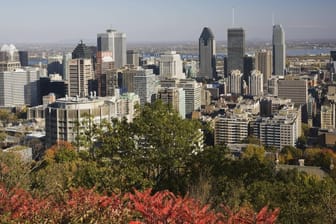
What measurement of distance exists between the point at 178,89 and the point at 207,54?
49.6 ft

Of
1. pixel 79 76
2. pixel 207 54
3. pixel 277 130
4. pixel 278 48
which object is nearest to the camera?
pixel 277 130

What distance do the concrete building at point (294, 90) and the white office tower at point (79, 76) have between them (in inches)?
302

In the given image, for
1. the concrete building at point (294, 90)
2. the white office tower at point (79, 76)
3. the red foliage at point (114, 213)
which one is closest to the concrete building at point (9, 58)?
the white office tower at point (79, 76)

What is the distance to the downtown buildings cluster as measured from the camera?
1270 centimetres

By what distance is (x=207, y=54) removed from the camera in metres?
32.2

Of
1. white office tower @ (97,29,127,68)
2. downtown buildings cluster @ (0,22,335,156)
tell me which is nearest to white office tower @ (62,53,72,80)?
downtown buildings cluster @ (0,22,335,156)

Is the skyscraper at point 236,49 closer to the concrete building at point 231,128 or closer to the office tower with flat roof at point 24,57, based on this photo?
the office tower with flat roof at point 24,57

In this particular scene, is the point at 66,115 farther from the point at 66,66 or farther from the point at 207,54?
the point at 207,54

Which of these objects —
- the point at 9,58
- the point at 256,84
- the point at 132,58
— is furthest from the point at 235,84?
the point at 9,58

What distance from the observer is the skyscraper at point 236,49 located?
29219 mm

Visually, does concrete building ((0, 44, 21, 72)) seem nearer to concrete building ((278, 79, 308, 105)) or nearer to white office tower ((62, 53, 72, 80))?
white office tower ((62, 53, 72, 80))

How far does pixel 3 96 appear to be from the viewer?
21.3 m

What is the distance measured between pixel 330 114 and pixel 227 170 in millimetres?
12687

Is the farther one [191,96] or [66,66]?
[66,66]
